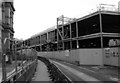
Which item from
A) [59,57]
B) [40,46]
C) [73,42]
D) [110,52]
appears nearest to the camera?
[110,52]

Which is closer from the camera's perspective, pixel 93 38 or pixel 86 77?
pixel 86 77

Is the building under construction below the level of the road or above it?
above

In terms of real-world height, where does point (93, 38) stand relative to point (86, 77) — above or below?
above

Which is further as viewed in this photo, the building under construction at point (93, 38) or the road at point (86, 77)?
the building under construction at point (93, 38)

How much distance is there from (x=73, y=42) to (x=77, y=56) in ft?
82.5

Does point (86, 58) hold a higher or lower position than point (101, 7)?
lower

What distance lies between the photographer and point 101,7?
37.0 meters

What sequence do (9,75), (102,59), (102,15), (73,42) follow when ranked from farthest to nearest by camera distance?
(73,42) → (102,15) → (102,59) → (9,75)

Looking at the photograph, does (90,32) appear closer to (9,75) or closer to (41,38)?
(9,75)

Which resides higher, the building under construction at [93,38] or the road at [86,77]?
the building under construction at [93,38]

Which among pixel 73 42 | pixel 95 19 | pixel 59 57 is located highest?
pixel 95 19

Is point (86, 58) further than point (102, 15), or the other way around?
point (102, 15)

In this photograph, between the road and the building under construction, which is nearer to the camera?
the road

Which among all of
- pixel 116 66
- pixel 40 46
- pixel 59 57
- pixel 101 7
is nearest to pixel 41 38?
pixel 40 46
